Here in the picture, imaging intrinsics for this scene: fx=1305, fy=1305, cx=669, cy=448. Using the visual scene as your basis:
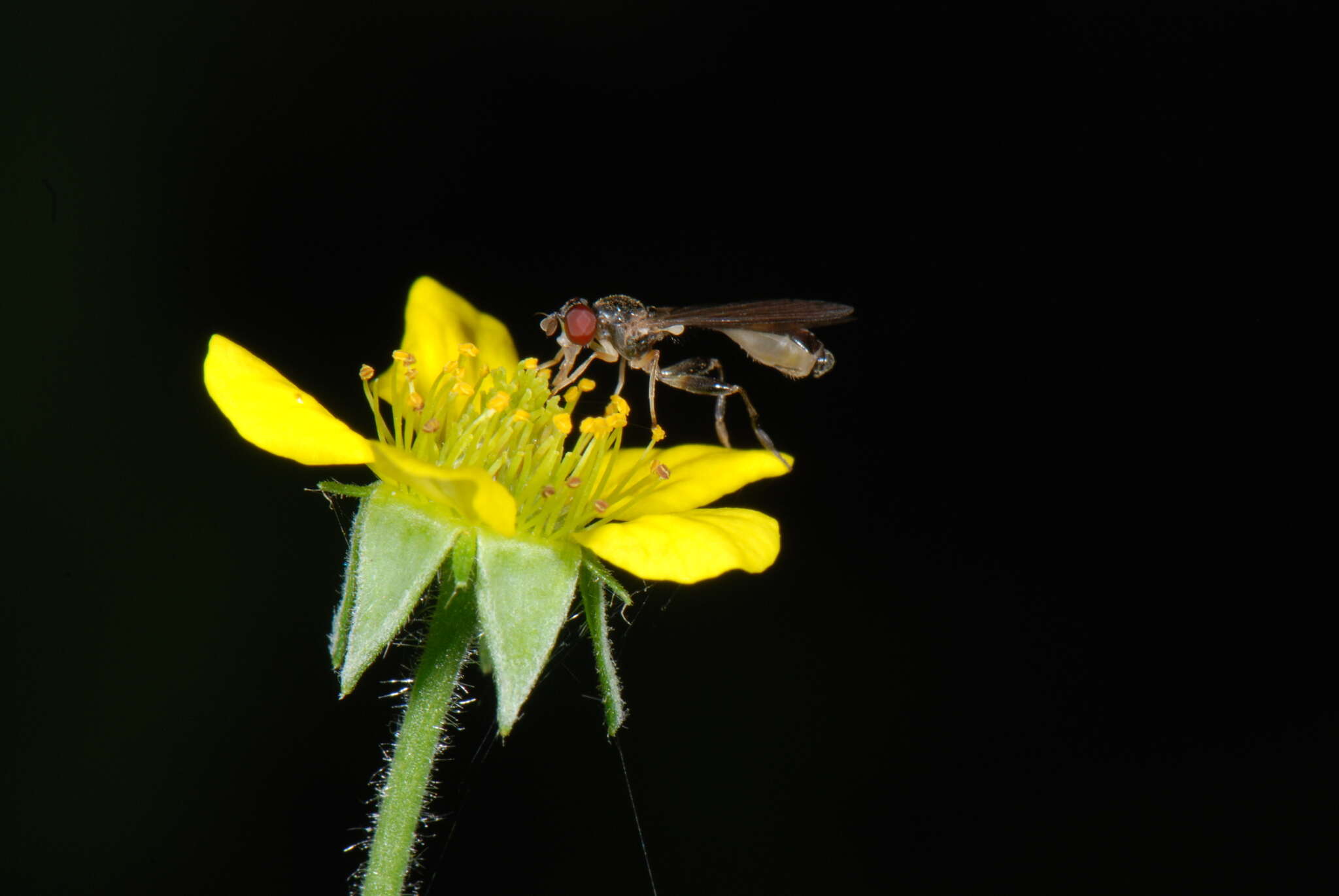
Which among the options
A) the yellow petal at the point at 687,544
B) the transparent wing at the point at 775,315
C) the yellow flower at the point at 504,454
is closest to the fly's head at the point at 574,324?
the yellow flower at the point at 504,454

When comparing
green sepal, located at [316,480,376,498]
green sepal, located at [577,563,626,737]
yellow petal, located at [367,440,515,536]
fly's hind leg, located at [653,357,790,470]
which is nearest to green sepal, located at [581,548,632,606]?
green sepal, located at [577,563,626,737]

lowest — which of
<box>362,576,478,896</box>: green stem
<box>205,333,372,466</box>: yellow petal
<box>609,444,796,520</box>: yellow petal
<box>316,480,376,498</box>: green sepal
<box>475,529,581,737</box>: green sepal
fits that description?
<box>362,576,478,896</box>: green stem

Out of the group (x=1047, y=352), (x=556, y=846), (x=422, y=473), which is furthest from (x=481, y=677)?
(x=1047, y=352)

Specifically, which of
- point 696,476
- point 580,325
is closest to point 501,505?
point 696,476

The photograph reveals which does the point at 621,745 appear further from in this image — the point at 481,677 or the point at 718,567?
the point at 718,567

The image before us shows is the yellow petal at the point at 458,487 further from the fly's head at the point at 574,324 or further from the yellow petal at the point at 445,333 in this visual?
the fly's head at the point at 574,324

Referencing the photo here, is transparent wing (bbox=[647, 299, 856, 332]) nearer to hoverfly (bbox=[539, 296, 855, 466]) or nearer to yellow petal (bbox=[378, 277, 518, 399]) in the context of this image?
hoverfly (bbox=[539, 296, 855, 466])
